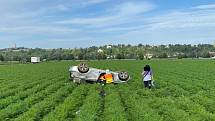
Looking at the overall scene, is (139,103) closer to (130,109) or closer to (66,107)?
(130,109)

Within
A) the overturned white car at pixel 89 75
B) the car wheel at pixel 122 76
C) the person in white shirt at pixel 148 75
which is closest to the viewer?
the person in white shirt at pixel 148 75

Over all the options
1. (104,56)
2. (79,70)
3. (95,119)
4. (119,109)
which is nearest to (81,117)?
(95,119)

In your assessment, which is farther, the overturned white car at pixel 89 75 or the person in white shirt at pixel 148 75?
the overturned white car at pixel 89 75

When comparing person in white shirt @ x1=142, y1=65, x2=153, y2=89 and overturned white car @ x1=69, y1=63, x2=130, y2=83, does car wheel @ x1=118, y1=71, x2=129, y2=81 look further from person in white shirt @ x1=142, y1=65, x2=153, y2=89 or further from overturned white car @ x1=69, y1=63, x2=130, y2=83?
person in white shirt @ x1=142, y1=65, x2=153, y2=89

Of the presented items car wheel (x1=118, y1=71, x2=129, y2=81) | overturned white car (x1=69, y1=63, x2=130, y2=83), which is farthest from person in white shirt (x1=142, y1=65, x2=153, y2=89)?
car wheel (x1=118, y1=71, x2=129, y2=81)

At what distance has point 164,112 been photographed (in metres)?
16.9

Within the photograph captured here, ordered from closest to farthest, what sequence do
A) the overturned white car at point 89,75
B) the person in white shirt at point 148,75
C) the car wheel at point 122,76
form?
the person in white shirt at point 148,75, the overturned white car at point 89,75, the car wheel at point 122,76

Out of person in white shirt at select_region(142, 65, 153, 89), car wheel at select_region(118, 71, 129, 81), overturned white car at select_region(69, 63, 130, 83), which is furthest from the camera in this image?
car wheel at select_region(118, 71, 129, 81)

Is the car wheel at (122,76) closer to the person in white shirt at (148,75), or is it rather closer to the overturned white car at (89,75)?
the overturned white car at (89,75)

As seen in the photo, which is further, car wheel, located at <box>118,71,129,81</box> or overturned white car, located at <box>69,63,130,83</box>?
car wheel, located at <box>118,71,129,81</box>

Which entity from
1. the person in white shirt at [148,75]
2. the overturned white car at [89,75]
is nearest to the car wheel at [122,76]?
the overturned white car at [89,75]

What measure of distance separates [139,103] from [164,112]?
122 inches

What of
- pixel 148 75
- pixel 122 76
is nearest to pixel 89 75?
pixel 122 76

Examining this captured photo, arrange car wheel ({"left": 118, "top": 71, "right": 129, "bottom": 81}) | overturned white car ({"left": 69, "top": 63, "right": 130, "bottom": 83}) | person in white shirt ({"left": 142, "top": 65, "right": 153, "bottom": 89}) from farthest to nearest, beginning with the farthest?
car wheel ({"left": 118, "top": 71, "right": 129, "bottom": 81}), overturned white car ({"left": 69, "top": 63, "right": 130, "bottom": 83}), person in white shirt ({"left": 142, "top": 65, "right": 153, "bottom": 89})
